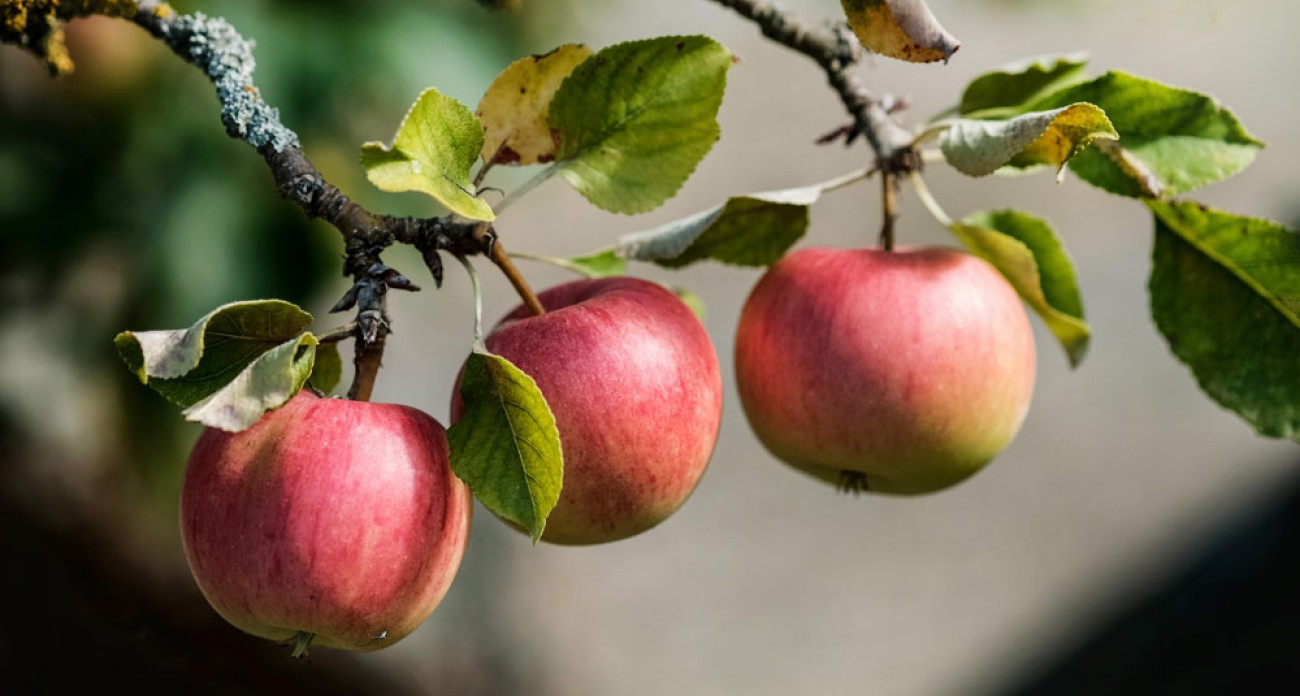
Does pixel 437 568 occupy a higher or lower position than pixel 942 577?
higher

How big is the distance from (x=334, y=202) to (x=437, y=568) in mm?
154

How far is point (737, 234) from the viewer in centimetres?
62

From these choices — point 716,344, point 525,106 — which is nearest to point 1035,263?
point 525,106

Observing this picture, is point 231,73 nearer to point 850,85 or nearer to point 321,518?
point 321,518

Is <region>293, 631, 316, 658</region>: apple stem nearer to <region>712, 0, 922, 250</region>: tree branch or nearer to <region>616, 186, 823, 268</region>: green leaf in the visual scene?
<region>616, 186, 823, 268</region>: green leaf

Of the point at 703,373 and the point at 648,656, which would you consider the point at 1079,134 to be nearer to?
the point at 703,373

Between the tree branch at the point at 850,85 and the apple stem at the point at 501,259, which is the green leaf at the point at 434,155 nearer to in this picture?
the apple stem at the point at 501,259

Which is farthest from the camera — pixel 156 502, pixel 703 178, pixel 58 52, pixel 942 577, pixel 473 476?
pixel 703 178

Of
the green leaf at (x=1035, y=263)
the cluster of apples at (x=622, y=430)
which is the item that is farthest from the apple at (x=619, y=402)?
the green leaf at (x=1035, y=263)

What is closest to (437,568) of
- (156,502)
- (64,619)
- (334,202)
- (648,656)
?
(334,202)

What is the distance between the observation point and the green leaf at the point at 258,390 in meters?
0.39

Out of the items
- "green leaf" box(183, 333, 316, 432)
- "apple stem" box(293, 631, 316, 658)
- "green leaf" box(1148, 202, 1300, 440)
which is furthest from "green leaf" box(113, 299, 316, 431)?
"green leaf" box(1148, 202, 1300, 440)

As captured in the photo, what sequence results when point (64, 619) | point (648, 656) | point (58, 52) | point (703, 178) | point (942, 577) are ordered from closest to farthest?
point (58, 52) → point (64, 619) → point (648, 656) → point (942, 577) → point (703, 178)

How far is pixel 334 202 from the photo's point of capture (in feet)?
1.60
